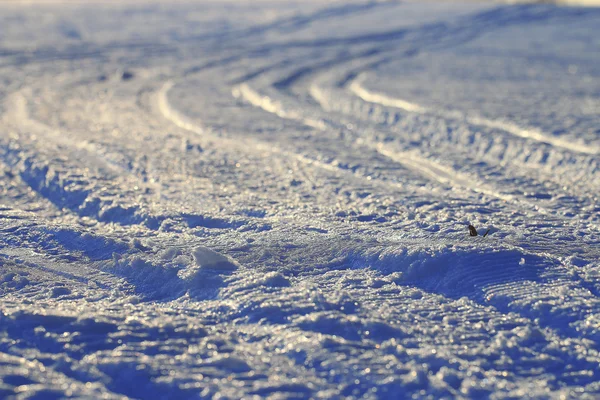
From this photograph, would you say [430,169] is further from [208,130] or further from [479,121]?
[208,130]

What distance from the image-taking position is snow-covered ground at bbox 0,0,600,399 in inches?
112

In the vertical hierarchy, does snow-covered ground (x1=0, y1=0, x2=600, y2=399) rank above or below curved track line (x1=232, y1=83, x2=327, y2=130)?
below

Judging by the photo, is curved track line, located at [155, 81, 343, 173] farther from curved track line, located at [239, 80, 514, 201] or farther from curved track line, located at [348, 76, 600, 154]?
curved track line, located at [348, 76, 600, 154]

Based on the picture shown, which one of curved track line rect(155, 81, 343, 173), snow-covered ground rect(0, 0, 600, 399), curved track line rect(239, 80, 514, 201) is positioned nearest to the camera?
snow-covered ground rect(0, 0, 600, 399)

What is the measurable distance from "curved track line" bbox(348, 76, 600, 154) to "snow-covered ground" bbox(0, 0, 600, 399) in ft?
0.11

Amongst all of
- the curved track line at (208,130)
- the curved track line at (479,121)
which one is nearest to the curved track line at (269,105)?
the curved track line at (208,130)

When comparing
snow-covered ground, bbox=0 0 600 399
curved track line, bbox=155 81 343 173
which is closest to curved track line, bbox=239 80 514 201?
snow-covered ground, bbox=0 0 600 399

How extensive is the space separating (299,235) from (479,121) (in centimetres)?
386

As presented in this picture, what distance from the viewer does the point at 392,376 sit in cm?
276

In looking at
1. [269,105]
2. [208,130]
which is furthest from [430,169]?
[269,105]

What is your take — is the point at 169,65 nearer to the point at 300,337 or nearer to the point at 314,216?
the point at 314,216

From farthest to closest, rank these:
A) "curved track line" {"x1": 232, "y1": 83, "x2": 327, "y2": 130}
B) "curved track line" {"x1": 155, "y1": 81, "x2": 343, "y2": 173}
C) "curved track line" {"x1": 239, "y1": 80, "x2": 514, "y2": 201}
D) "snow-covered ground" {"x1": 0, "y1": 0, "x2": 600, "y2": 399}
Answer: "curved track line" {"x1": 232, "y1": 83, "x2": 327, "y2": 130}, "curved track line" {"x1": 155, "y1": 81, "x2": 343, "y2": 173}, "curved track line" {"x1": 239, "y1": 80, "x2": 514, "y2": 201}, "snow-covered ground" {"x1": 0, "y1": 0, "x2": 600, "y2": 399}

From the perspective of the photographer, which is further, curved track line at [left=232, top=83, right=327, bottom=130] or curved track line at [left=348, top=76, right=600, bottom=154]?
curved track line at [left=232, top=83, right=327, bottom=130]

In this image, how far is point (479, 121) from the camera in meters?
7.52
